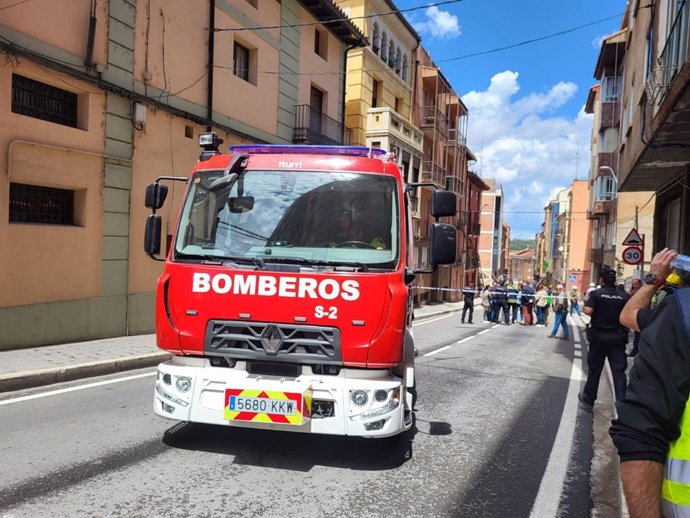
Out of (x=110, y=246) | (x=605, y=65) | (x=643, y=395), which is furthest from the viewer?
(x=605, y=65)

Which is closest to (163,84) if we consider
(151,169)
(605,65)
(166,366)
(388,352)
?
(151,169)

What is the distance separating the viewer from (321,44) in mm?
19797

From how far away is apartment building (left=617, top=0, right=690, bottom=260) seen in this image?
7.71 meters

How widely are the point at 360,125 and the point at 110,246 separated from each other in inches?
590

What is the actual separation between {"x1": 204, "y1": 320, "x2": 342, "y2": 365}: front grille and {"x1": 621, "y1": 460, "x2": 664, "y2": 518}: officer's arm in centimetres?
263

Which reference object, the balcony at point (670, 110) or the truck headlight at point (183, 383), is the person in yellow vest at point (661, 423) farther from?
the balcony at point (670, 110)

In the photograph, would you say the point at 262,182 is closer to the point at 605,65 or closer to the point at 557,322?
the point at 557,322

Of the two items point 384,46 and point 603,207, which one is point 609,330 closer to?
point 384,46

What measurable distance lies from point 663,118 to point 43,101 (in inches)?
408

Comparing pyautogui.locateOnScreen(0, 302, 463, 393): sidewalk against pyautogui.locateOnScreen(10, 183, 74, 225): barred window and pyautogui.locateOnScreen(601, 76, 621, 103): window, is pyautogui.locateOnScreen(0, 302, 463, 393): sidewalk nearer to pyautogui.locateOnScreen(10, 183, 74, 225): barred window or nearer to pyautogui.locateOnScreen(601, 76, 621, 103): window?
pyautogui.locateOnScreen(10, 183, 74, 225): barred window

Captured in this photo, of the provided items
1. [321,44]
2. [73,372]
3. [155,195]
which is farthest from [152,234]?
[321,44]

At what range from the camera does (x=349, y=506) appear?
360 cm

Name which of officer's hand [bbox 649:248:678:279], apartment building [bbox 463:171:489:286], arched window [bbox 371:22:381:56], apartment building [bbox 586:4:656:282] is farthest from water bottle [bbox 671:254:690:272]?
apartment building [bbox 463:171:489:286]

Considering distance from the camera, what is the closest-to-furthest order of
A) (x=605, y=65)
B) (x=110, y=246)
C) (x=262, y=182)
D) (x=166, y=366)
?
(x=166, y=366), (x=262, y=182), (x=110, y=246), (x=605, y=65)
